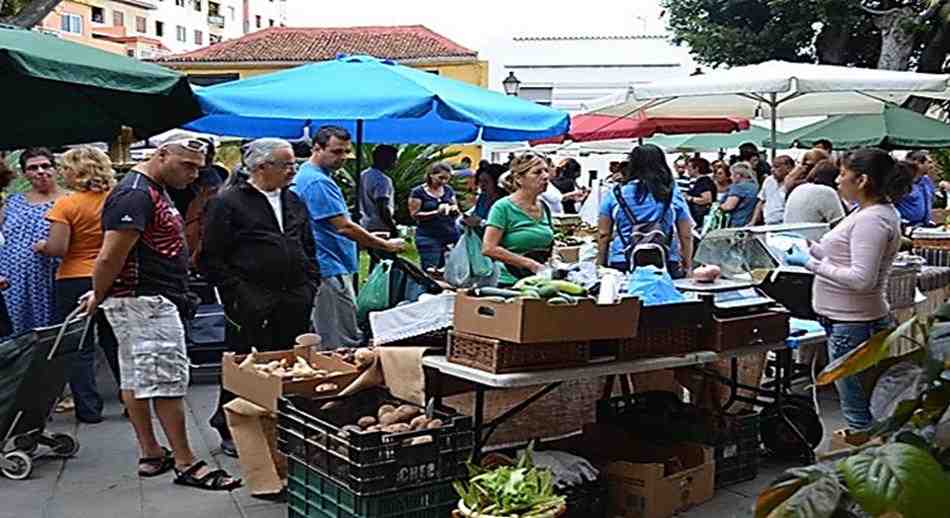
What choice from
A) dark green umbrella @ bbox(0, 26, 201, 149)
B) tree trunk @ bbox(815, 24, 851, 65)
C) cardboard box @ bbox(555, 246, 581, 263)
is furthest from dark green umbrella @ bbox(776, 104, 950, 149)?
tree trunk @ bbox(815, 24, 851, 65)

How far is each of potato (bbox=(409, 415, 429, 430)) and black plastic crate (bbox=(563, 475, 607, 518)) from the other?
0.64 meters

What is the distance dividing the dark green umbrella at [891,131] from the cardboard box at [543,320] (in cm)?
756

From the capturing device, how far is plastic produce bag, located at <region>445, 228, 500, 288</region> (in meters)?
5.80

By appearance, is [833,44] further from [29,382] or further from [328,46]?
[328,46]

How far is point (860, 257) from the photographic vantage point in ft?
14.1

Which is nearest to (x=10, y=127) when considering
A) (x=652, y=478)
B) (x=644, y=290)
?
(x=644, y=290)

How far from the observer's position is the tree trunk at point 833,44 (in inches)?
835

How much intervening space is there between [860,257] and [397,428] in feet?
6.68

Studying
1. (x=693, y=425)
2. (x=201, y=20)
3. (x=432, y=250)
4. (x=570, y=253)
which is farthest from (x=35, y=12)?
(x=201, y=20)

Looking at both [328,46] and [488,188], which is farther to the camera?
[328,46]

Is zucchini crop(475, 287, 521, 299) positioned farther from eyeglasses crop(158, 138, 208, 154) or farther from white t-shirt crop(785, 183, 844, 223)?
white t-shirt crop(785, 183, 844, 223)

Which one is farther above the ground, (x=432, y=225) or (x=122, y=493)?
(x=432, y=225)

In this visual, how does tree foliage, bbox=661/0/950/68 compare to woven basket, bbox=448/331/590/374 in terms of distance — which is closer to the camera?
woven basket, bbox=448/331/590/374

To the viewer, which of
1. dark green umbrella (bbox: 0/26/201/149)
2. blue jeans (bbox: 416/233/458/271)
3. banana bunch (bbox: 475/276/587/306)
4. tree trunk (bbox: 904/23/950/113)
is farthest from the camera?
tree trunk (bbox: 904/23/950/113)
